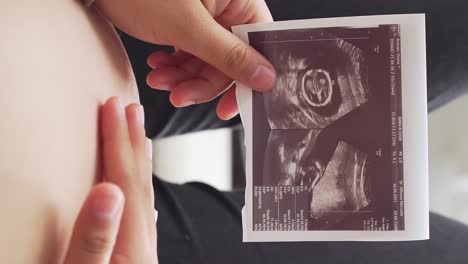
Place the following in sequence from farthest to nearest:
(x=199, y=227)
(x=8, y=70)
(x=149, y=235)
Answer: (x=199, y=227) < (x=149, y=235) < (x=8, y=70)

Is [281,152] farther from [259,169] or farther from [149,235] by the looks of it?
[149,235]

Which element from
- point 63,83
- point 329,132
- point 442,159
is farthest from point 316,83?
point 442,159

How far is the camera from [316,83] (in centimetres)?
66

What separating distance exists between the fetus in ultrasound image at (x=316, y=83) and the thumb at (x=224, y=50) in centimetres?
2

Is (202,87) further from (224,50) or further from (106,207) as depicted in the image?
(106,207)

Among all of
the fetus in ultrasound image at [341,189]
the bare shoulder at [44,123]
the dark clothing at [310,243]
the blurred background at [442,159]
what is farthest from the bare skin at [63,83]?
the blurred background at [442,159]

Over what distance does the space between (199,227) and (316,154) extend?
33 centimetres

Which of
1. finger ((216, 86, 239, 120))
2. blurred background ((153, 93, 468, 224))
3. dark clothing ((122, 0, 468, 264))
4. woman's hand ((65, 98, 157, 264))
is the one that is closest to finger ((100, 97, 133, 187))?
woman's hand ((65, 98, 157, 264))

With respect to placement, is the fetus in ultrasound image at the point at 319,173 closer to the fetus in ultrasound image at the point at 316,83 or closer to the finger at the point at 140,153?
the fetus in ultrasound image at the point at 316,83

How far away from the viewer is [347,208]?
0.67m

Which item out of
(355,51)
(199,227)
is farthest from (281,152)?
(199,227)

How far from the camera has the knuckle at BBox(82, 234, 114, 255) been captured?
1.47 ft

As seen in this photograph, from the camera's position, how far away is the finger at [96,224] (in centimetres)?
44

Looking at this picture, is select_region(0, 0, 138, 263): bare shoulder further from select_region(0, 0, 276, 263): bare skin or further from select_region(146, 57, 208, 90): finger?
select_region(146, 57, 208, 90): finger
